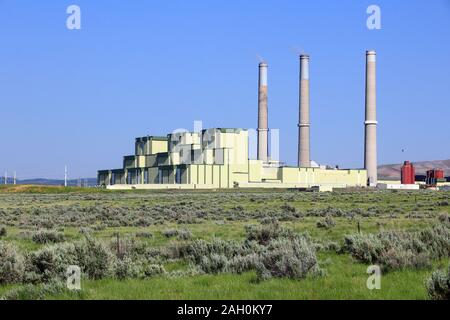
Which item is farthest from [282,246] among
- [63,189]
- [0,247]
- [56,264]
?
[63,189]

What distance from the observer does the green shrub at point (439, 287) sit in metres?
8.63

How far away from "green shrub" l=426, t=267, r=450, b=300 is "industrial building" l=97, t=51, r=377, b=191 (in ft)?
321

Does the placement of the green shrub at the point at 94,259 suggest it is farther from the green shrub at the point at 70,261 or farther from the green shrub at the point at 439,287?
Answer: the green shrub at the point at 439,287

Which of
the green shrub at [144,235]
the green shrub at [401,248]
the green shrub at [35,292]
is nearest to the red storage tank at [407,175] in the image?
the green shrub at [144,235]

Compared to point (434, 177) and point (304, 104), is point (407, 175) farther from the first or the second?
point (304, 104)

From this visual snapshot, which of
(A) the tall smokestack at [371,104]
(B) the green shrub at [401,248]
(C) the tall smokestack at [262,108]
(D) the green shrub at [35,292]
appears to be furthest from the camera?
(C) the tall smokestack at [262,108]

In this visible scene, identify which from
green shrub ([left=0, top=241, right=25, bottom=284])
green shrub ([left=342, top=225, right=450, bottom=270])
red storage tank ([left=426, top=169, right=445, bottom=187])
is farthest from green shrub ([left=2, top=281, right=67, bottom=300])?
red storage tank ([left=426, top=169, right=445, bottom=187])

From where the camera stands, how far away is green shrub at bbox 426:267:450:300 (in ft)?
28.3

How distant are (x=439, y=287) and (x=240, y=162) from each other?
342 ft

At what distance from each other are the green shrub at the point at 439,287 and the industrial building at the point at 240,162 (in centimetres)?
9782

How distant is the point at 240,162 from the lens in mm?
112938
